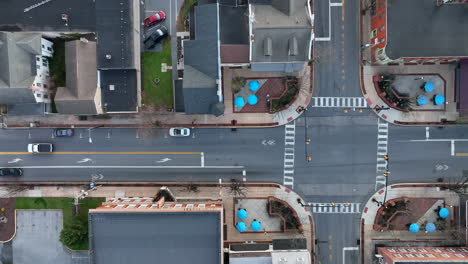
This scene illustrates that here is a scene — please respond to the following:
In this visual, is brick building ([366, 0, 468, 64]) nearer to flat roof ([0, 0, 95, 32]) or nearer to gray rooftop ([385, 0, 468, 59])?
gray rooftop ([385, 0, 468, 59])

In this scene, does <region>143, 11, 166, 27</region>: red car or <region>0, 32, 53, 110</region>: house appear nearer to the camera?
<region>0, 32, 53, 110</region>: house

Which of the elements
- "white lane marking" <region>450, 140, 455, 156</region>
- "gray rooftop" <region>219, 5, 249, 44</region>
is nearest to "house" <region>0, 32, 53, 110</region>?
"gray rooftop" <region>219, 5, 249, 44</region>

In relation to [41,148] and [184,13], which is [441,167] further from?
[41,148]

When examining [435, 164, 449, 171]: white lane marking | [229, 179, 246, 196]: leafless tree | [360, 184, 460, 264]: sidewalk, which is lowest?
[360, 184, 460, 264]: sidewalk

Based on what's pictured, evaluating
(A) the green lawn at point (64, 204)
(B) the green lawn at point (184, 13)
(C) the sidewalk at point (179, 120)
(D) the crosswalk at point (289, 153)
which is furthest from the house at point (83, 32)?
(D) the crosswalk at point (289, 153)

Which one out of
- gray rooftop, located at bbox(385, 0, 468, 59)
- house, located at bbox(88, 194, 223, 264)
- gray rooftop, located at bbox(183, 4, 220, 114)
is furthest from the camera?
gray rooftop, located at bbox(183, 4, 220, 114)

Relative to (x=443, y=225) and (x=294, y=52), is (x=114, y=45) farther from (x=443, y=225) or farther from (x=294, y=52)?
(x=443, y=225)

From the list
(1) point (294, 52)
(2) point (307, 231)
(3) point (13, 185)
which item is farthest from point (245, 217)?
(3) point (13, 185)

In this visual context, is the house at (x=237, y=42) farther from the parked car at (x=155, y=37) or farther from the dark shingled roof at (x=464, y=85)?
the dark shingled roof at (x=464, y=85)
